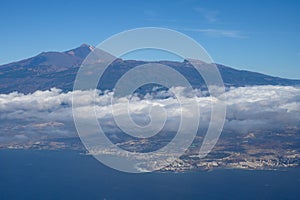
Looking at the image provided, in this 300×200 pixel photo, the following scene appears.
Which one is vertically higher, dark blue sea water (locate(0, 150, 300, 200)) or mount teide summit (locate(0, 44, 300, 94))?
mount teide summit (locate(0, 44, 300, 94))

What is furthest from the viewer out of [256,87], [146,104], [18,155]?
[256,87]

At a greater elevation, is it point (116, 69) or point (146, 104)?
point (116, 69)

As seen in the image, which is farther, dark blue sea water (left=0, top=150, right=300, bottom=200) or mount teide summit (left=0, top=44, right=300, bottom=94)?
mount teide summit (left=0, top=44, right=300, bottom=94)

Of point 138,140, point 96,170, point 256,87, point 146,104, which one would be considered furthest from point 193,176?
point 256,87

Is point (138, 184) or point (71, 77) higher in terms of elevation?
point (71, 77)

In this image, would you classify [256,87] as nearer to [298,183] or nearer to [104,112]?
[104,112]

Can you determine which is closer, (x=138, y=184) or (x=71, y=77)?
(x=138, y=184)

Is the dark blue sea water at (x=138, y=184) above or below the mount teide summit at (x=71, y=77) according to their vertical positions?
below

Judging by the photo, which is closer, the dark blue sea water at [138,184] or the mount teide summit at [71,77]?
the dark blue sea water at [138,184]
